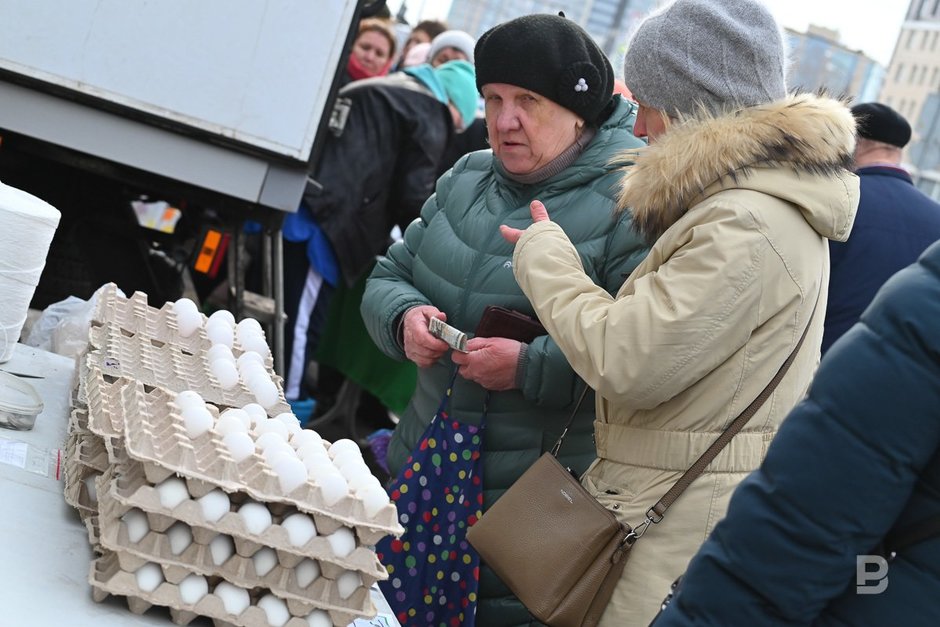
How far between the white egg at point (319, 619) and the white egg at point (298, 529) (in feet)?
0.45

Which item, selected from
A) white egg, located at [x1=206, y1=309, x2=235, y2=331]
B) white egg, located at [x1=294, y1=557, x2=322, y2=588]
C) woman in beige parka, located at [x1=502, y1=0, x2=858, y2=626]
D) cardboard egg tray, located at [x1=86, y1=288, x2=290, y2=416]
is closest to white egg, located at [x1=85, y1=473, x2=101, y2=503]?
cardboard egg tray, located at [x1=86, y1=288, x2=290, y2=416]

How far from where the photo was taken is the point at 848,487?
163 cm

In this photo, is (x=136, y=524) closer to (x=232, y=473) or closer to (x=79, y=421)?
(x=232, y=473)

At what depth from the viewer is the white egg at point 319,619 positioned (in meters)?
2.08

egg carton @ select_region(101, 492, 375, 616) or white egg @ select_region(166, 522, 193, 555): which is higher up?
white egg @ select_region(166, 522, 193, 555)

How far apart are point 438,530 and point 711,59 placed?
133 centimetres

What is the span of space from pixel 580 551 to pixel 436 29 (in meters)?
7.51

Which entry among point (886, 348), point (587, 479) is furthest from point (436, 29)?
point (886, 348)

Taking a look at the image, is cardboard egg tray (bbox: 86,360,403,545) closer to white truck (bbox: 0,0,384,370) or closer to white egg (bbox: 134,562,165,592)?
white egg (bbox: 134,562,165,592)

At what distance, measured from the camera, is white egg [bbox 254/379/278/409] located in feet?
8.71

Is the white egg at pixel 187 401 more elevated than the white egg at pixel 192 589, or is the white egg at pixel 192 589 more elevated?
the white egg at pixel 187 401

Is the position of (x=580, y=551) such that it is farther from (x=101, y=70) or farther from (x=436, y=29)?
(x=436, y=29)

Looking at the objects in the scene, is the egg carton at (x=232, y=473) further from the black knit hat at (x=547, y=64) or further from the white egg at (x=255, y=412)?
the black knit hat at (x=547, y=64)

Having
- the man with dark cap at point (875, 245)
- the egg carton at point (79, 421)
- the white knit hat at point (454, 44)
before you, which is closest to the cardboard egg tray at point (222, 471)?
the egg carton at point (79, 421)
